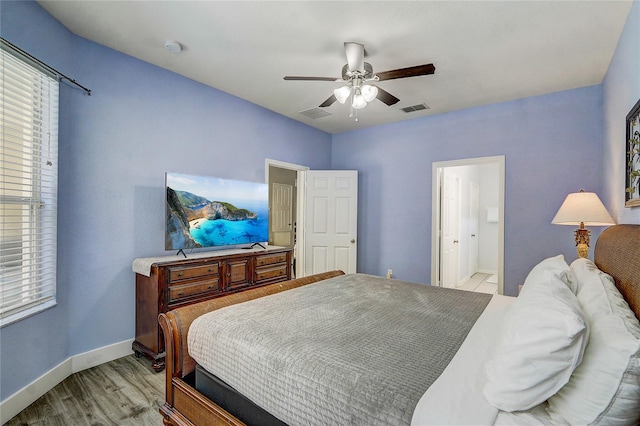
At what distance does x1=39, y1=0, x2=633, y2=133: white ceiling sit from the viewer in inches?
82.4

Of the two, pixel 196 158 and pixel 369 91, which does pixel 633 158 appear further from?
pixel 196 158

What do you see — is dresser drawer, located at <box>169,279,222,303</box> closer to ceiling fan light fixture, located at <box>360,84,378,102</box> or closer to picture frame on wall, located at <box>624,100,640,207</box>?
ceiling fan light fixture, located at <box>360,84,378,102</box>

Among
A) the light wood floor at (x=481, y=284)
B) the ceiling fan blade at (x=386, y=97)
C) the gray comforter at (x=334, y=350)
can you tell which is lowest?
the light wood floor at (x=481, y=284)

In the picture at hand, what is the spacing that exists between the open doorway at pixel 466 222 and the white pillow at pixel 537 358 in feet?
10.9

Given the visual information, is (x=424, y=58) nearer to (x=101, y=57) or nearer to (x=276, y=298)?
(x=276, y=298)

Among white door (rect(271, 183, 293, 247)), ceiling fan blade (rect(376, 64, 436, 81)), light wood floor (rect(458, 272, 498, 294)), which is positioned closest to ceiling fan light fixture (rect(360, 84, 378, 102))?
ceiling fan blade (rect(376, 64, 436, 81))

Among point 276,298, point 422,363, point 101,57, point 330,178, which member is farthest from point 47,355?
point 330,178

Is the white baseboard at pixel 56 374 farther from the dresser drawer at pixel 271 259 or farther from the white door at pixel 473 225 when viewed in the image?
A: the white door at pixel 473 225

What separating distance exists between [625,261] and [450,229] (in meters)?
3.54

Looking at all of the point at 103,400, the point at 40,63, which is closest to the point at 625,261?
the point at 103,400

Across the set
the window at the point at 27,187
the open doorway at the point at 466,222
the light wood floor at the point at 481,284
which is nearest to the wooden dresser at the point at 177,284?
the window at the point at 27,187

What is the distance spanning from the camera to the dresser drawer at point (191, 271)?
102 inches

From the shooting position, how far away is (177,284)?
2.60 metres

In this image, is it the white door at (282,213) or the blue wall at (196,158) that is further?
the white door at (282,213)
